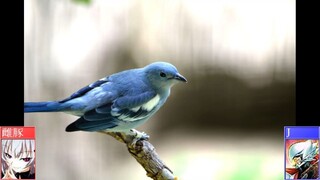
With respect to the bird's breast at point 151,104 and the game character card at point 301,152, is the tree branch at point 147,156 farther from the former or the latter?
the game character card at point 301,152

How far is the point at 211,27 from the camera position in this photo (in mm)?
2480

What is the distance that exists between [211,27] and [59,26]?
0.58 metres

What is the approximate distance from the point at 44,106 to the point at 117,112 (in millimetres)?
281

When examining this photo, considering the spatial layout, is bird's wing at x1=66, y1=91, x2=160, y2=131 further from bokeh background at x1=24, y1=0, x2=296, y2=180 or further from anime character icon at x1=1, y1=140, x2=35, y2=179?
anime character icon at x1=1, y1=140, x2=35, y2=179

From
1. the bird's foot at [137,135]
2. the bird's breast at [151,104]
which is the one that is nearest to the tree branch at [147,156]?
the bird's foot at [137,135]

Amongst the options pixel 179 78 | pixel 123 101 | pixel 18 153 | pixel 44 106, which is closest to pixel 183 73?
pixel 179 78

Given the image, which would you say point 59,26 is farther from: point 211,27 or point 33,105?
point 211,27

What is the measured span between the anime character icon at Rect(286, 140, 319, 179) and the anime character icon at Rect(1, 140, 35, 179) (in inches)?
38.7

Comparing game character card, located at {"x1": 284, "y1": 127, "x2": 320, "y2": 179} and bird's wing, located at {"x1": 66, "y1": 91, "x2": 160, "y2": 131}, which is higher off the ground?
bird's wing, located at {"x1": 66, "y1": 91, "x2": 160, "y2": 131}

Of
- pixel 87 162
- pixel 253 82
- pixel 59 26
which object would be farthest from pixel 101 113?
pixel 253 82

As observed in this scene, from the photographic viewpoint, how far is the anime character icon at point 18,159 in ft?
8.17

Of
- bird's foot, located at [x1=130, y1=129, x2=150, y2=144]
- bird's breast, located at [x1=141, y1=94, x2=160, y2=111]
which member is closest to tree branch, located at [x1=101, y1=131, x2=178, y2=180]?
bird's foot, located at [x1=130, y1=129, x2=150, y2=144]

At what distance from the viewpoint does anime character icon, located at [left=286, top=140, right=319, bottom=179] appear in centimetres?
251

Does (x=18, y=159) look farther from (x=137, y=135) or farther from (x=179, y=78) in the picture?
(x=179, y=78)
